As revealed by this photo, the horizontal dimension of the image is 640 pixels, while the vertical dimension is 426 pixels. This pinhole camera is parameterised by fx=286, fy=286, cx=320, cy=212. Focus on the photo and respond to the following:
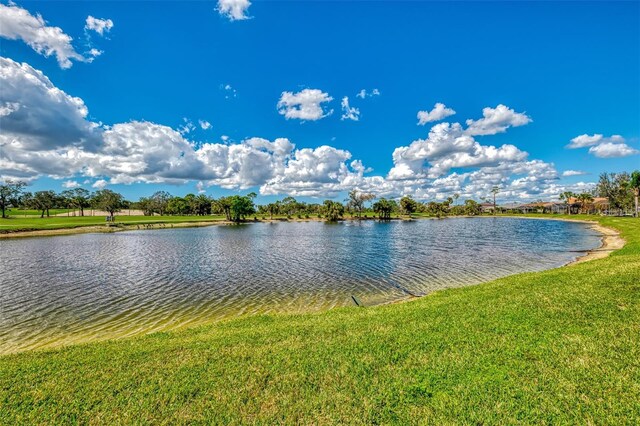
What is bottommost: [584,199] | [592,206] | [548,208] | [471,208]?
[548,208]

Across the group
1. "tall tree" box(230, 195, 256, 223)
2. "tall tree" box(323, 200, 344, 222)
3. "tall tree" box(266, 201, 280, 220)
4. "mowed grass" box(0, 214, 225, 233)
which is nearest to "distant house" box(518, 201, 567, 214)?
"tall tree" box(323, 200, 344, 222)

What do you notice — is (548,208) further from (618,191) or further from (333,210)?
(333,210)

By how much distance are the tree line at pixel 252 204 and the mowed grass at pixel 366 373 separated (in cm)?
10822

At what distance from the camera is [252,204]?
123 metres

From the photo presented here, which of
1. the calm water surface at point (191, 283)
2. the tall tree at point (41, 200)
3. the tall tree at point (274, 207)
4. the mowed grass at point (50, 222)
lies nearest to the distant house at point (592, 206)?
the calm water surface at point (191, 283)

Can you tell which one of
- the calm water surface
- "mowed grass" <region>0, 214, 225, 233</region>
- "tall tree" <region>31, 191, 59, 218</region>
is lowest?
the calm water surface

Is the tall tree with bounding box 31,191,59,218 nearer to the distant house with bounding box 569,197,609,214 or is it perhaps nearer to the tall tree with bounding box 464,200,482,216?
the tall tree with bounding box 464,200,482,216

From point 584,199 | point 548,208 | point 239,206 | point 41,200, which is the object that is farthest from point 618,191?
point 41,200

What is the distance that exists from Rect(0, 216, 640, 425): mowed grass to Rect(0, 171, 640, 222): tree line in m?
108

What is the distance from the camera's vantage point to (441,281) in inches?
791

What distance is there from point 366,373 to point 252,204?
396 ft

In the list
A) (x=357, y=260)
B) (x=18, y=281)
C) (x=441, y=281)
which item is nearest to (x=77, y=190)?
(x=18, y=281)

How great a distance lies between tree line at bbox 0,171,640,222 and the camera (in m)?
111

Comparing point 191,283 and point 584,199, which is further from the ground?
point 584,199
